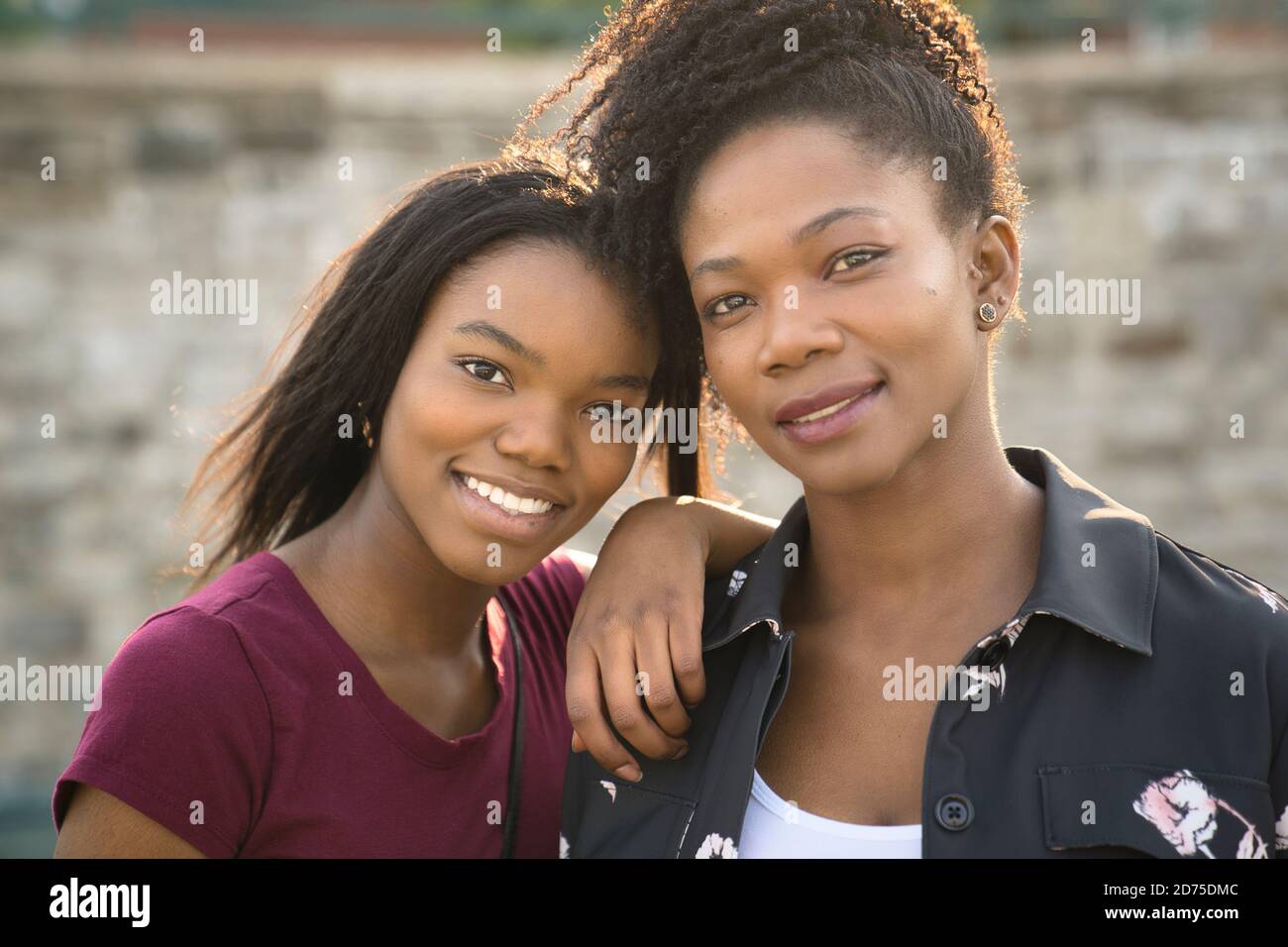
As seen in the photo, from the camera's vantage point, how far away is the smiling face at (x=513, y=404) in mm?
2584

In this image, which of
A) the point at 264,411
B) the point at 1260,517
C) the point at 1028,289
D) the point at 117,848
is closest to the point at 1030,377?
the point at 1028,289

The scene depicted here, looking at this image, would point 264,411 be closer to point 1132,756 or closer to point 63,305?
point 1132,756

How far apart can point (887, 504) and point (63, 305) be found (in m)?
5.87

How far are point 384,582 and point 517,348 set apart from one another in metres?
0.59

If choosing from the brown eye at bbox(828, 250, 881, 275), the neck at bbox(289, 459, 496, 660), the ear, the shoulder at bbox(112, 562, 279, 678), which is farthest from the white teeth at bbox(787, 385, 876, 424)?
the shoulder at bbox(112, 562, 279, 678)

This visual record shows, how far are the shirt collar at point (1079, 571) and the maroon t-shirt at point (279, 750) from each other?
62 cm

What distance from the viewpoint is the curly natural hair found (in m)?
2.31

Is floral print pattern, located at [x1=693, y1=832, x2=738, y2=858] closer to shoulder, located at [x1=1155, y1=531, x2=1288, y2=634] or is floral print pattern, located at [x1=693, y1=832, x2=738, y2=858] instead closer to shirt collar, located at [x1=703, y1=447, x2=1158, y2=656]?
shirt collar, located at [x1=703, y1=447, x2=1158, y2=656]

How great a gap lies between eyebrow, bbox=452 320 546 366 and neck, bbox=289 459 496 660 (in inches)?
18.0

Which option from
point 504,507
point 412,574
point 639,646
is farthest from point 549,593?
point 639,646

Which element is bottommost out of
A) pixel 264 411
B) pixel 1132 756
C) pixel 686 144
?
pixel 1132 756

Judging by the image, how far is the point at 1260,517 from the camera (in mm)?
6938

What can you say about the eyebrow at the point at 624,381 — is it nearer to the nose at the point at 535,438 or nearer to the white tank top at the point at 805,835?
the nose at the point at 535,438

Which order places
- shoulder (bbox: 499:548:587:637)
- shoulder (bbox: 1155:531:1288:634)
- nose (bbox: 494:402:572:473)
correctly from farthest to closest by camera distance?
1. shoulder (bbox: 499:548:587:637)
2. nose (bbox: 494:402:572:473)
3. shoulder (bbox: 1155:531:1288:634)
